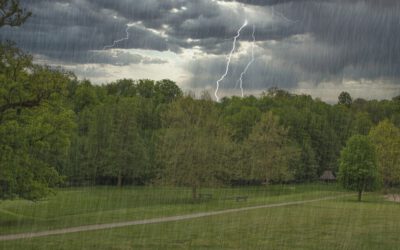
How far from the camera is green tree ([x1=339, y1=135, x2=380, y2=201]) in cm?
5450

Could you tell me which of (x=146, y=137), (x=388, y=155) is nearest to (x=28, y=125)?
(x=388, y=155)

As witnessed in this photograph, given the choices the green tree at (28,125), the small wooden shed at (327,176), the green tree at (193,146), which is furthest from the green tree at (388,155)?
the green tree at (28,125)

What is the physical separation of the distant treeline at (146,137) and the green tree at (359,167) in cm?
1222

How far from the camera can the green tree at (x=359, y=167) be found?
54.5 m

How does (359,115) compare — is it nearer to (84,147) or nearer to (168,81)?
(168,81)

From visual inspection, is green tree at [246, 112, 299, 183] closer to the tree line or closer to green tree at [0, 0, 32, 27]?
the tree line

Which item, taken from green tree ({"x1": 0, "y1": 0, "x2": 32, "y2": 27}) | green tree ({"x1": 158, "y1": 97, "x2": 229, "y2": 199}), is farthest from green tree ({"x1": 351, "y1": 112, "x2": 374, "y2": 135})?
green tree ({"x1": 0, "y1": 0, "x2": 32, "y2": 27})

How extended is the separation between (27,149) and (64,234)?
655cm

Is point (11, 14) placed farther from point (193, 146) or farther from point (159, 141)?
point (159, 141)

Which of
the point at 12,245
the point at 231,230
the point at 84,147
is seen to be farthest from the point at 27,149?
the point at 84,147

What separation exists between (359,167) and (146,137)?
114 feet

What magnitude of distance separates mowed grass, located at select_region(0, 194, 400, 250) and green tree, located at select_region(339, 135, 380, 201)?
2552cm

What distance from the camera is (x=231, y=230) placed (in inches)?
945

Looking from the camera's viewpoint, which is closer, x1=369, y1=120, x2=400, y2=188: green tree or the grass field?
the grass field
